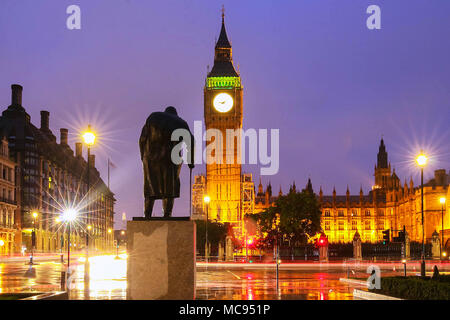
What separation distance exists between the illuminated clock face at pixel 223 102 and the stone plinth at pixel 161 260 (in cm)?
13425

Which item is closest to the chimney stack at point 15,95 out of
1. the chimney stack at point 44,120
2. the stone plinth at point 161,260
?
the chimney stack at point 44,120

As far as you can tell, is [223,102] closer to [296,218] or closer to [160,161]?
[296,218]

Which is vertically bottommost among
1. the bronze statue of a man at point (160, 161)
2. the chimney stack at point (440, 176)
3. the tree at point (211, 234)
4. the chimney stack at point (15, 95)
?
the tree at point (211, 234)

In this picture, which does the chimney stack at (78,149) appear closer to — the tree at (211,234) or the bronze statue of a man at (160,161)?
the tree at (211,234)

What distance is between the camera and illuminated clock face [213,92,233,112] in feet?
485

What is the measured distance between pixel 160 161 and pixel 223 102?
135588mm

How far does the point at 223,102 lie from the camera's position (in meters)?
149

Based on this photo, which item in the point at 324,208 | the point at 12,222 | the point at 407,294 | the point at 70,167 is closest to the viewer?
the point at 407,294

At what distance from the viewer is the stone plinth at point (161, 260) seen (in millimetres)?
13953

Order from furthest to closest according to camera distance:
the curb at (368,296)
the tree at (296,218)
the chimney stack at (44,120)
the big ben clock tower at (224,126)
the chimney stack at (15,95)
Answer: the big ben clock tower at (224,126) < the chimney stack at (44,120) < the chimney stack at (15,95) < the tree at (296,218) < the curb at (368,296)
